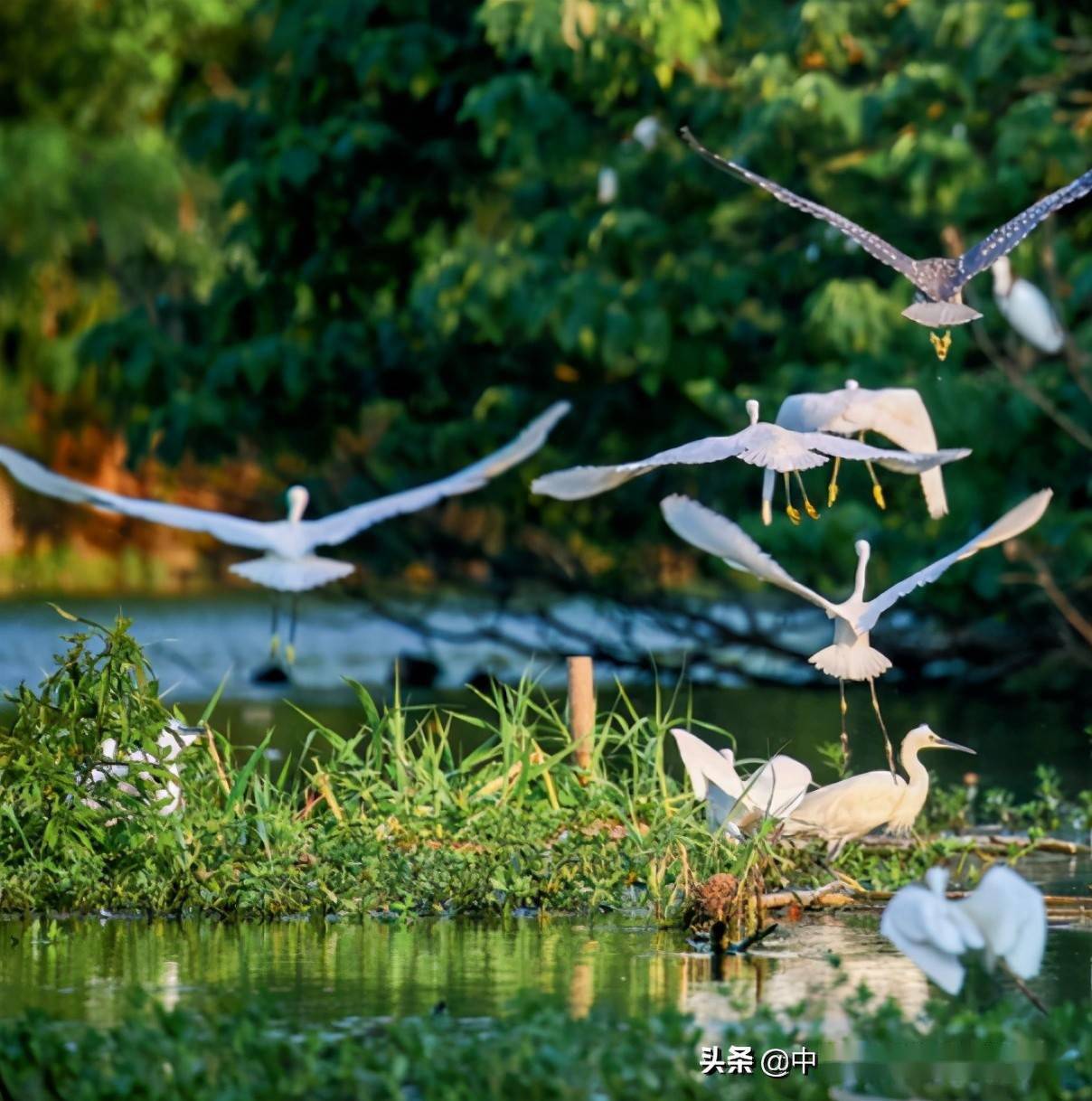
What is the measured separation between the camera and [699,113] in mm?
16656

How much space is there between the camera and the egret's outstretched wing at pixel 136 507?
1184 cm

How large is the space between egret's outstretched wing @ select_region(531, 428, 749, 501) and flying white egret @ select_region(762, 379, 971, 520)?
2.57 ft

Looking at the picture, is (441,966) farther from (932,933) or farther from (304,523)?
(304,523)

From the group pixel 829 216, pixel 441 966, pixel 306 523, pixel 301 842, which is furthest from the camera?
pixel 306 523

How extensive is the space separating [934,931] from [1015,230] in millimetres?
4556

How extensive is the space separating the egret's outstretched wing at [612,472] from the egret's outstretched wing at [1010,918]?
9.99 feet

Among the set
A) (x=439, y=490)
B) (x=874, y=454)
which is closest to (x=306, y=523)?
(x=439, y=490)

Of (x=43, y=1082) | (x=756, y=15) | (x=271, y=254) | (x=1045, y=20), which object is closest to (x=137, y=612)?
(x=271, y=254)

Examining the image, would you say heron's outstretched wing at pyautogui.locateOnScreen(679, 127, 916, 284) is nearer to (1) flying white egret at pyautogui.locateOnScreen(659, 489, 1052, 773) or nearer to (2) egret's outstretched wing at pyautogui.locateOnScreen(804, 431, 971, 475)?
(2) egret's outstretched wing at pyautogui.locateOnScreen(804, 431, 971, 475)

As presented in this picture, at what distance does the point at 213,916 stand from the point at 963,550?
270 centimetres

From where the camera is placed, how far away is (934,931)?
19.0ft

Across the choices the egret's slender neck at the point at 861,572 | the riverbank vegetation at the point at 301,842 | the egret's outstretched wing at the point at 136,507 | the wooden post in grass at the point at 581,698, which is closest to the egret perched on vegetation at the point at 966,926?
the riverbank vegetation at the point at 301,842

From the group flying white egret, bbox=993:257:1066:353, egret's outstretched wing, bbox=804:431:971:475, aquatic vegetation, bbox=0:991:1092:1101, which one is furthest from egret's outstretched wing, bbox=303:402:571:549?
aquatic vegetation, bbox=0:991:1092:1101

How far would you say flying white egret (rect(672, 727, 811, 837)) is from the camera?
335 inches
